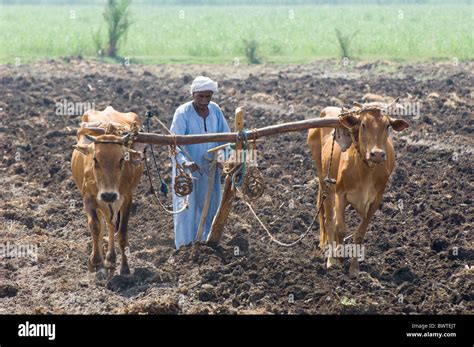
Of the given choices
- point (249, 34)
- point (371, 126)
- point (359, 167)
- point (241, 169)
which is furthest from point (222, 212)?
point (249, 34)

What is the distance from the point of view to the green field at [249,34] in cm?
3158

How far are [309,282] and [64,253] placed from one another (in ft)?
10.2

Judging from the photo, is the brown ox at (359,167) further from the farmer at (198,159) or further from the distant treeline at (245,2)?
the distant treeline at (245,2)

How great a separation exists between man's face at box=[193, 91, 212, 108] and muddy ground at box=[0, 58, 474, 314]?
145cm

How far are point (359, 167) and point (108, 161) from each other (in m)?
2.43

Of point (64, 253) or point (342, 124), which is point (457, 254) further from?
point (64, 253)

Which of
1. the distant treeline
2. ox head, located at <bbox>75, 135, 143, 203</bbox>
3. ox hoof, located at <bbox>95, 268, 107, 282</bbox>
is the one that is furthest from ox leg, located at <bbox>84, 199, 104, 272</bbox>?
the distant treeline

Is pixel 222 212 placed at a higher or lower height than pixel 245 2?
lower

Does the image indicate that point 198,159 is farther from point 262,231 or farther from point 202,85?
point 262,231

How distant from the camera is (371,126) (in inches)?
395

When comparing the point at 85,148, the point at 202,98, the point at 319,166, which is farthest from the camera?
the point at 319,166

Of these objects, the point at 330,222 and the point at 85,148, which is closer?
the point at 85,148

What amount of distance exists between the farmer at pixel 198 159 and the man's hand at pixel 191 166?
0.59 meters
